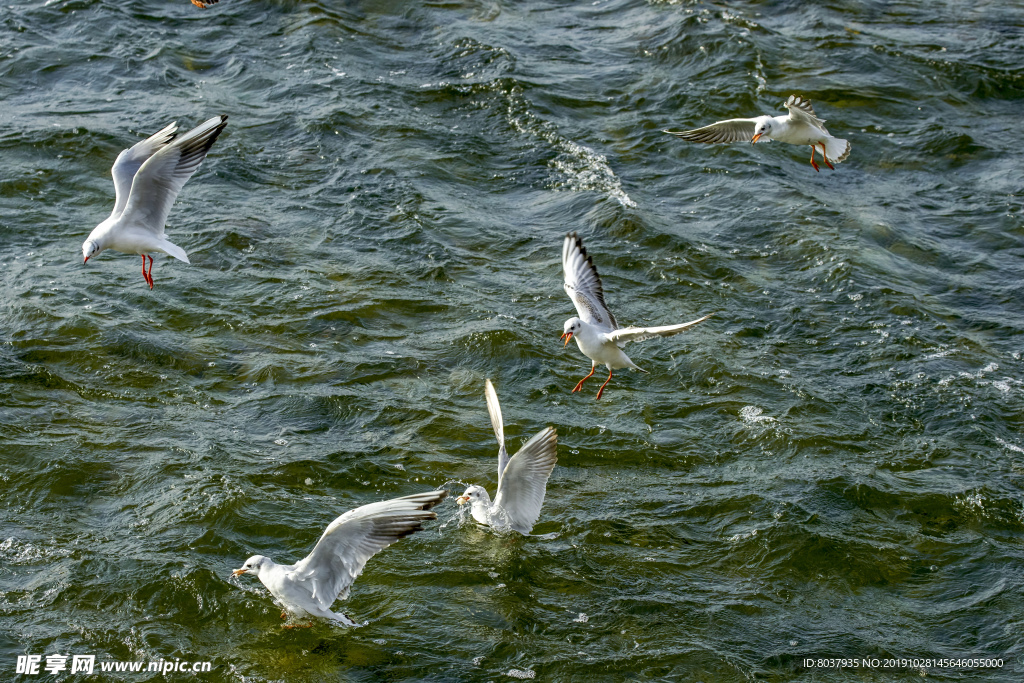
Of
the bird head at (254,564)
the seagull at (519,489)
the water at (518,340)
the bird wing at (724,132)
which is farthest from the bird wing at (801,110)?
the bird head at (254,564)

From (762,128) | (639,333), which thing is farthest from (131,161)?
(762,128)

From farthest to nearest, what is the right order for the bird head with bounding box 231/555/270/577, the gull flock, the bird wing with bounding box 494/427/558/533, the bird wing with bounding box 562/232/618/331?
the bird wing with bounding box 562/232/618/331, the bird wing with bounding box 494/427/558/533, the bird head with bounding box 231/555/270/577, the gull flock

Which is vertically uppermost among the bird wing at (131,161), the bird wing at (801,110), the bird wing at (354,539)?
the bird wing at (131,161)

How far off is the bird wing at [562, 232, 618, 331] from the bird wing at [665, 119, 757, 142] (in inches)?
101

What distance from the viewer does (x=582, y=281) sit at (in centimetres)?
922

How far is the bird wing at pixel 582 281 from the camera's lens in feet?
29.3

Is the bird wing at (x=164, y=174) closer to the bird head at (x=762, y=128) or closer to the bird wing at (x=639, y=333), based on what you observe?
the bird wing at (x=639, y=333)

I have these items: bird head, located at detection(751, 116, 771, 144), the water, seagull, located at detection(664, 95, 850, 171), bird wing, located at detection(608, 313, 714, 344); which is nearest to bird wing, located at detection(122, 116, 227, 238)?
the water

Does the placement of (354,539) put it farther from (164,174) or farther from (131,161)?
(131,161)

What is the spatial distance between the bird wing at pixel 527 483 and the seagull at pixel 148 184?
336 cm

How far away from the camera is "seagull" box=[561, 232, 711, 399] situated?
8484 millimetres

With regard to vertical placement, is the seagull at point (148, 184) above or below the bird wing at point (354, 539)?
above

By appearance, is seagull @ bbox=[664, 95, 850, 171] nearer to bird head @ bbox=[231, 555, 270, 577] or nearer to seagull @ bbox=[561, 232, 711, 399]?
seagull @ bbox=[561, 232, 711, 399]

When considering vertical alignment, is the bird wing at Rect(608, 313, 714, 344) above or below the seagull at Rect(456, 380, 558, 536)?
above
